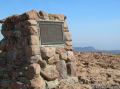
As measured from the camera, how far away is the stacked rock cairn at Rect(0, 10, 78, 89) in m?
10.6

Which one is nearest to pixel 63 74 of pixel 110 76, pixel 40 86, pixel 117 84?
pixel 40 86

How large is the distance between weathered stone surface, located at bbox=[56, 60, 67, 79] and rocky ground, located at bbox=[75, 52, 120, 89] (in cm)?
78

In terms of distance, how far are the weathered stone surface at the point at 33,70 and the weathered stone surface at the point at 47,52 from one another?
41 centimetres

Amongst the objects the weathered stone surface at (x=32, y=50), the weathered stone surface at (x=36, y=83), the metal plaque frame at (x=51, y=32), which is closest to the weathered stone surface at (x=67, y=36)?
the metal plaque frame at (x=51, y=32)

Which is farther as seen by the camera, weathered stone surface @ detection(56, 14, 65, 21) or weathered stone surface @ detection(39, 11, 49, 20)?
weathered stone surface @ detection(56, 14, 65, 21)

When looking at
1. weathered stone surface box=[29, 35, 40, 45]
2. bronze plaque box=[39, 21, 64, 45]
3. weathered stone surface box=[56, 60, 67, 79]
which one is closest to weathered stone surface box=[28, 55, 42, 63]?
weathered stone surface box=[29, 35, 40, 45]

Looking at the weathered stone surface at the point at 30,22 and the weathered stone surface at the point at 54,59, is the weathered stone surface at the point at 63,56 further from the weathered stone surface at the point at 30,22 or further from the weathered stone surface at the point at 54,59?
the weathered stone surface at the point at 30,22

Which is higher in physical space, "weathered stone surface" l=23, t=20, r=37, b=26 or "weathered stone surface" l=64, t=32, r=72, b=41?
"weathered stone surface" l=23, t=20, r=37, b=26

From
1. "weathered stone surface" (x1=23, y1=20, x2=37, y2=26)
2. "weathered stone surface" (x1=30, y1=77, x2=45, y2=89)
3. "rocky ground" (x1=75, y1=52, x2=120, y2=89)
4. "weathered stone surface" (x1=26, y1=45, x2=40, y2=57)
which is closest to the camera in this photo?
"weathered stone surface" (x1=30, y1=77, x2=45, y2=89)

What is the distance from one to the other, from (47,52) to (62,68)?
763 mm

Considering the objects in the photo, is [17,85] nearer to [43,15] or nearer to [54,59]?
[54,59]

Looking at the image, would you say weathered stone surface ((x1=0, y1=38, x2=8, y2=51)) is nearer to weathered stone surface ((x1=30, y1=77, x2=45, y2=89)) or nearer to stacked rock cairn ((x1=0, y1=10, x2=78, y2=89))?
stacked rock cairn ((x1=0, y1=10, x2=78, y2=89))

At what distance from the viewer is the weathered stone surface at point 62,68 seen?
11266 mm

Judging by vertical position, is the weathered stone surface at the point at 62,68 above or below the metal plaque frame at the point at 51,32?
below
